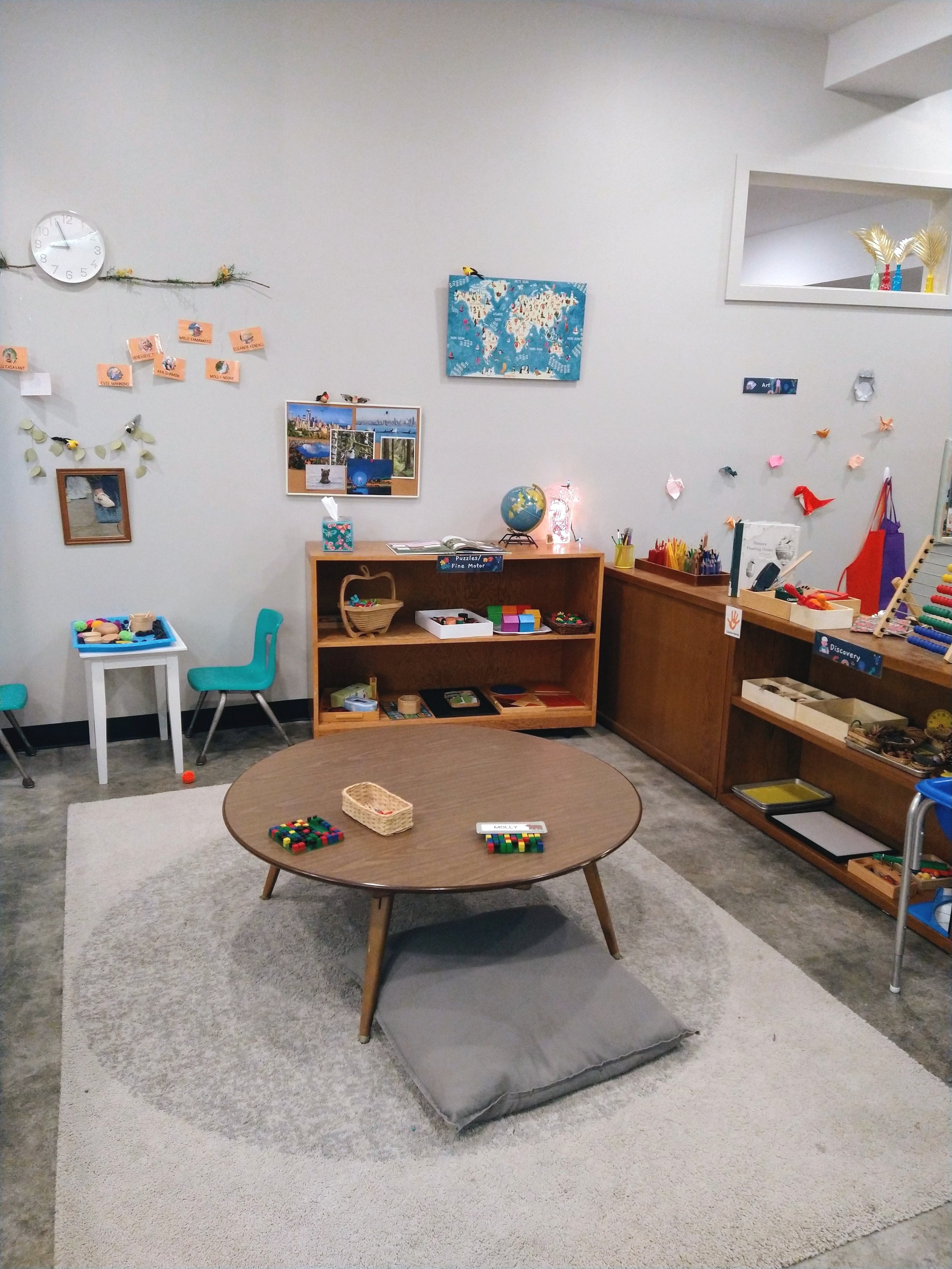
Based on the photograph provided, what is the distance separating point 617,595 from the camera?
4496mm

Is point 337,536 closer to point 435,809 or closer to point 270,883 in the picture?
point 270,883

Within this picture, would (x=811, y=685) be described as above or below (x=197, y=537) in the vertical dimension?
below

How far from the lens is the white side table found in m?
3.61

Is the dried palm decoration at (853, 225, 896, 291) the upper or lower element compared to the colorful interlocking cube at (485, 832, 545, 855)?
upper

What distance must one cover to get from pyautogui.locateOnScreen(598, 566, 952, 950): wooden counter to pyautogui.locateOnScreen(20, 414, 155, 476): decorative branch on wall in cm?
227

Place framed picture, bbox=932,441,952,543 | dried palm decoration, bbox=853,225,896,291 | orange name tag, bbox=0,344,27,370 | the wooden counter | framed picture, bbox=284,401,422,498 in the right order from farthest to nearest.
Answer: framed picture, bbox=932,441,952,543 → dried palm decoration, bbox=853,225,896,291 → framed picture, bbox=284,401,422,498 → orange name tag, bbox=0,344,27,370 → the wooden counter

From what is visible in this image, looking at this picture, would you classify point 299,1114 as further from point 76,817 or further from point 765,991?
point 76,817

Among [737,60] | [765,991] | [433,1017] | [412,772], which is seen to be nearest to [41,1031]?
[433,1017]

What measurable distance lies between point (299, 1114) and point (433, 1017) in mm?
367

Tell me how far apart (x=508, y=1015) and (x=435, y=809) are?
23.1 inches

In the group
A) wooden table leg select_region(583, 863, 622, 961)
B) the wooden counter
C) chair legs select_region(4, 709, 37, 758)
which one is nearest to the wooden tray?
the wooden counter

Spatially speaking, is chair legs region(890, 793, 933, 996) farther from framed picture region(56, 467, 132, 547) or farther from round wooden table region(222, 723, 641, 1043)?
framed picture region(56, 467, 132, 547)

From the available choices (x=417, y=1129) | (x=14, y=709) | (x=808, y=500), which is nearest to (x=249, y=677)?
(x=14, y=709)

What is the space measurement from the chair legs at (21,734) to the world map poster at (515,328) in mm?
2551
